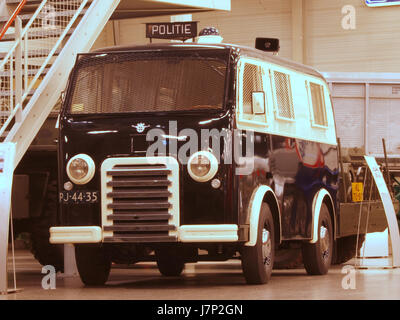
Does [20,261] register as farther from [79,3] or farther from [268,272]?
[268,272]

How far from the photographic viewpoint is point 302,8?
1378 inches

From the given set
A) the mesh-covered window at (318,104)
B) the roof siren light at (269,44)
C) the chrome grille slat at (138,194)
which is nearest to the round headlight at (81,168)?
the chrome grille slat at (138,194)

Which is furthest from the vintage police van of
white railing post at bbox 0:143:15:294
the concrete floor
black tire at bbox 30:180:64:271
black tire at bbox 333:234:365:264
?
black tire at bbox 333:234:365:264

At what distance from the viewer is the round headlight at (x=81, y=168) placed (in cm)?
1300

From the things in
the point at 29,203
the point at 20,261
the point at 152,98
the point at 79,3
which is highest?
the point at 79,3

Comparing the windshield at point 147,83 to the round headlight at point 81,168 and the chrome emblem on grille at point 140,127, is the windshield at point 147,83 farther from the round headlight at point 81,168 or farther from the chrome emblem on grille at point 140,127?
the round headlight at point 81,168

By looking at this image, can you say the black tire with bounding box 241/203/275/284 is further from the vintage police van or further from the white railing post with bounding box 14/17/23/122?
the white railing post with bounding box 14/17/23/122

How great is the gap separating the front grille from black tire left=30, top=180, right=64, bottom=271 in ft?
9.63

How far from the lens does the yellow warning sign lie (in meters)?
18.1

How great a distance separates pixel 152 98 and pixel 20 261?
9242 mm

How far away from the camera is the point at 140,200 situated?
12.9 metres

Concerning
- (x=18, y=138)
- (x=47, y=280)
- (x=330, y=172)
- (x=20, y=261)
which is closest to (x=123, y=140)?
(x=18, y=138)

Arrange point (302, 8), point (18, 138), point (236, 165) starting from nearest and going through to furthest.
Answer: point (236, 165)
point (18, 138)
point (302, 8)
